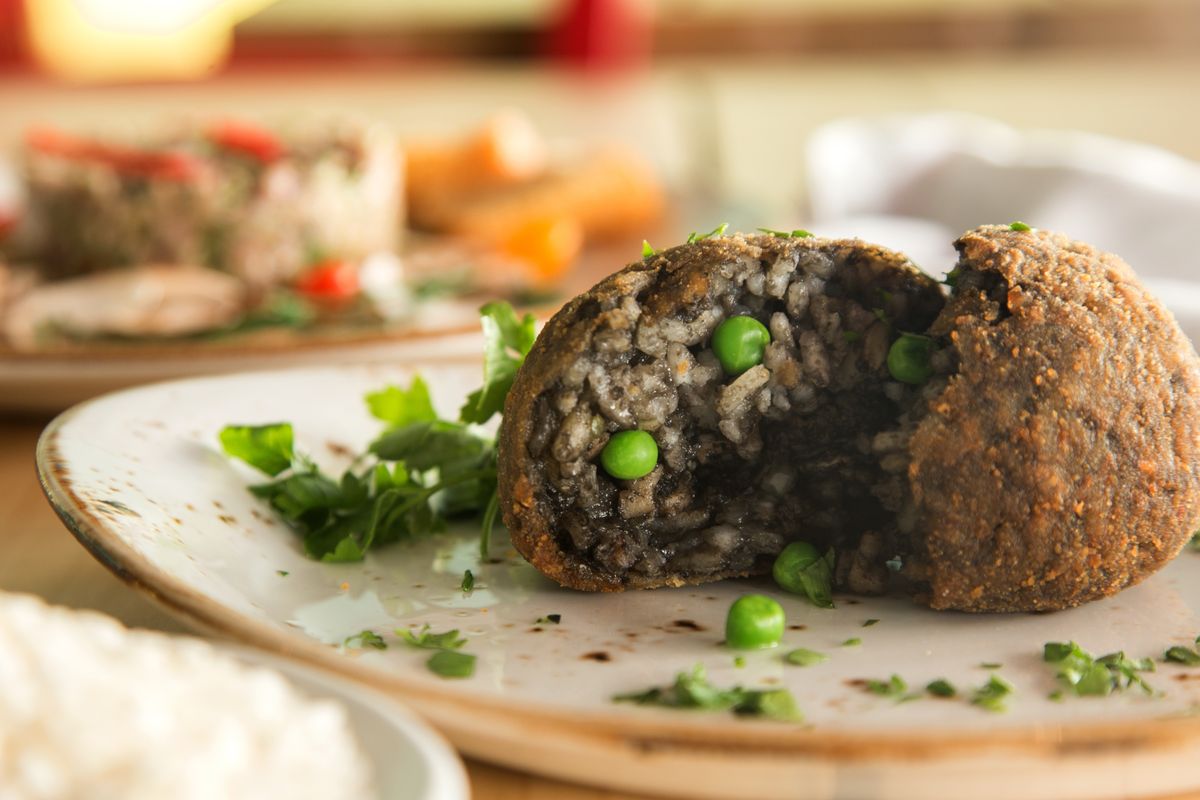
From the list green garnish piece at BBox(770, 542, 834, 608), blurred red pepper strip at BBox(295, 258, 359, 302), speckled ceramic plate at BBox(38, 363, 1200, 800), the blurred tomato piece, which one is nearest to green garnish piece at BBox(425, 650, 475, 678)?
speckled ceramic plate at BBox(38, 363, 1200, 800)

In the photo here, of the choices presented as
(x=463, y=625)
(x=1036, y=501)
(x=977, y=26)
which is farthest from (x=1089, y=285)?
(x=977, y=26)

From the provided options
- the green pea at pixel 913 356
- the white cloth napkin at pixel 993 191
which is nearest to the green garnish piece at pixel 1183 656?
the green pea at pixel 913 356

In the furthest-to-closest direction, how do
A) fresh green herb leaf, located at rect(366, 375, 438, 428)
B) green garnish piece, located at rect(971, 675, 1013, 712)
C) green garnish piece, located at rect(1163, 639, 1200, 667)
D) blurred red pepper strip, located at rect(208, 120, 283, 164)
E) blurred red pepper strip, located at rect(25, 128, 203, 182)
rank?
blurred red pepper strip, located at rect(208, 120, 283, 164), blurred red pepper strip, located at rect(25, 128, 203, 182), fresh green herb leaf, located at rect(366, 375, 438, 428), green garnish piece, located at rect(1163, 639, 1200, 667), green garnish piece, located at rect(971, 675, 1013, 712)

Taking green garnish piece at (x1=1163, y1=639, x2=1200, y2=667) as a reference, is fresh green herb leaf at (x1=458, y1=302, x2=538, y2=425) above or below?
above

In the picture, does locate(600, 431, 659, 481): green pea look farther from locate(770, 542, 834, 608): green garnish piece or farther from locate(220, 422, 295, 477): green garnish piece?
locate(220, 422, 295, 477): green garnish piece

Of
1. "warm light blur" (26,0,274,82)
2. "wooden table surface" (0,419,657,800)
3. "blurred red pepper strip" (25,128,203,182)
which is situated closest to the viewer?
"wooden table surface" (0,419,657,800)

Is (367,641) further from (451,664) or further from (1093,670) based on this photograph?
(1093,670)
